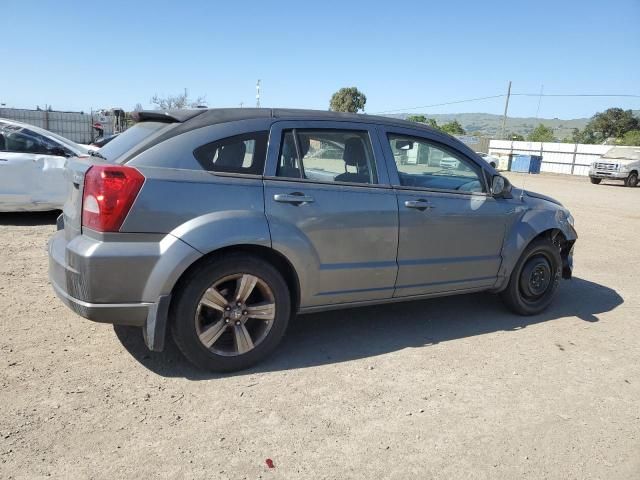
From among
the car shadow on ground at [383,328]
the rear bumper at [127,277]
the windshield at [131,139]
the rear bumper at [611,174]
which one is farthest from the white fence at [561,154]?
the rear bumper at [127,277]

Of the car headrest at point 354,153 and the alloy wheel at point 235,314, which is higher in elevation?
the car headrest at point 354,153

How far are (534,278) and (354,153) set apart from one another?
92.5 inches

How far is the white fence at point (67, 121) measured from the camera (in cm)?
2456

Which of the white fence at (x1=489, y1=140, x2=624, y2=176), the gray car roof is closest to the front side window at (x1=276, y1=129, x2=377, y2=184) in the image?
the gray car roof

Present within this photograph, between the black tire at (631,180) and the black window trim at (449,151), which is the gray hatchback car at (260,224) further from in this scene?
the black tire at (631,180)

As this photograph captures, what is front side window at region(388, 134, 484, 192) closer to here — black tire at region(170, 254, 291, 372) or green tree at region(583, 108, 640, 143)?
black tire at region(170, 254, 291, 372)

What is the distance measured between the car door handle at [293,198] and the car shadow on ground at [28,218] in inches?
235

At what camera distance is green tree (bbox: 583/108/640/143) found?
213ft

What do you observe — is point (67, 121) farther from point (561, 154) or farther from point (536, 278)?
point (561, 154)

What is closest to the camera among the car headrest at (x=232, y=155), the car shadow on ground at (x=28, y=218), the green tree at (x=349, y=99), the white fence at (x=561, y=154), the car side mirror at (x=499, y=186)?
the car headrest at (x=232, y=155)

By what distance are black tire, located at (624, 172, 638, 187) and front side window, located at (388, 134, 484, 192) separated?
24.9 m

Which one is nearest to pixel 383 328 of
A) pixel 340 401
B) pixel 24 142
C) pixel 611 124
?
pixel 340 401

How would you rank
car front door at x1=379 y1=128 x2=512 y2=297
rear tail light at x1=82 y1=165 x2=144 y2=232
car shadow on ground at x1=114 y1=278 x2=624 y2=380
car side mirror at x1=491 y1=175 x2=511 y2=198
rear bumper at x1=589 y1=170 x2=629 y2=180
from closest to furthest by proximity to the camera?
rear tail light at x1=82 y1=165 x2=144 y2=232 → car shadow on ground at x1=114 y1=278 x2=624 y2=380 → car front door at x1=379 y1=128 x2=512 y2=297 → car side mirror at x1=491 y1=175 x2=511 y2=198 → rear bumper at x1=589 y1=170 x2=629 y2=180

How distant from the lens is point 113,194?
121 inches
